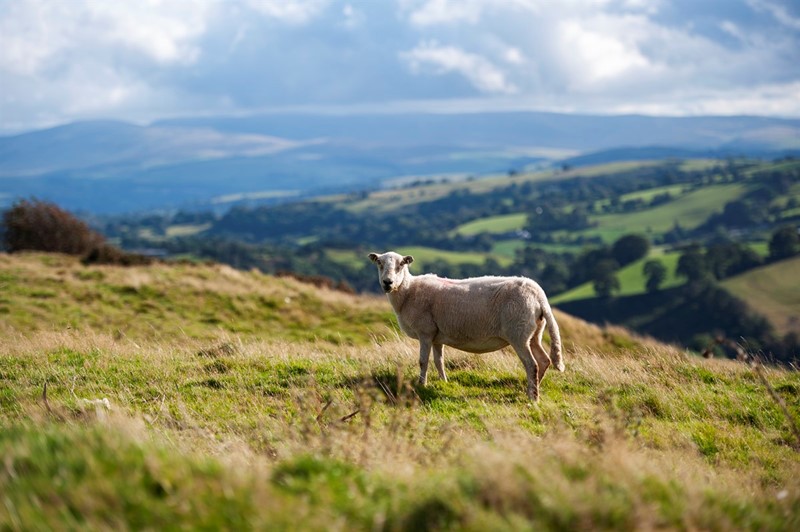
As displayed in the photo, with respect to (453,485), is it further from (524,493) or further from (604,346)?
(604,346)

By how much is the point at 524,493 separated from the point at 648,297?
11239cm

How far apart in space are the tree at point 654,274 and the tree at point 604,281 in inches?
199

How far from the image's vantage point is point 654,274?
112438mm

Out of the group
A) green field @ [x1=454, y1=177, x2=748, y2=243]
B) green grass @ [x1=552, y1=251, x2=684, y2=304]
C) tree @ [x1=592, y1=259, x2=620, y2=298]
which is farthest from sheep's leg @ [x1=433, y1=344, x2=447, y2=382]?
green field @ [x1=454, y1=177, x2=748, y2=243]

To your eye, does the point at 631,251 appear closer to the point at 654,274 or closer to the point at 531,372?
the point at 654,274

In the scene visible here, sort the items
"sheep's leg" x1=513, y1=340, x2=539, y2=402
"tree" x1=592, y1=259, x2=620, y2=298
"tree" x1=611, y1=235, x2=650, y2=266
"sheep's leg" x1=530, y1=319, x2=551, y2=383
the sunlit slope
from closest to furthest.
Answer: "sheep's leg" x1=513, y1=340, x2=539, y2=402 < "sheep's leg" x1=530, y1=319, x2=551, y2=383 < the sunlit slope < "tree" x1=592, y1=259, x2=620, y2=298 < "tree" x1=611, y1=235, x2=650, y2=266

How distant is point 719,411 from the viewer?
33.9 feet

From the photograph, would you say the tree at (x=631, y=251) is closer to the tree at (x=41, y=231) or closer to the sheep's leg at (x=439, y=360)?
the tree at (x=41, y=231)

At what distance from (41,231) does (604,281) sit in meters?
90.0

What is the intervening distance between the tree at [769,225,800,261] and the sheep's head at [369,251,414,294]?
120 m

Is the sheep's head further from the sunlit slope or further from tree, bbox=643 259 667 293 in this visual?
tree, bbox=643 259 667 293

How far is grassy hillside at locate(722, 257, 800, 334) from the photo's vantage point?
93562 mm

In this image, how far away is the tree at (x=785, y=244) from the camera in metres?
114

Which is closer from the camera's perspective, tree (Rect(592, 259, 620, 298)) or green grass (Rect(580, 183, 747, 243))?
tree (Rect(592, 259, 620, 298))
